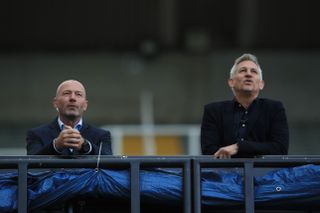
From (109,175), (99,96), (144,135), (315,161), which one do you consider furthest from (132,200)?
(99,96)

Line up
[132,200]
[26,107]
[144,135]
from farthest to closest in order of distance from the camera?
[26,107], [144,135], [132,200]

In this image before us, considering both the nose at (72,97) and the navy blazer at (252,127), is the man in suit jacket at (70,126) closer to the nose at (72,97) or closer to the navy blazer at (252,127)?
the nose at (72,97)

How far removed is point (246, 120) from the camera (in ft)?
20.7

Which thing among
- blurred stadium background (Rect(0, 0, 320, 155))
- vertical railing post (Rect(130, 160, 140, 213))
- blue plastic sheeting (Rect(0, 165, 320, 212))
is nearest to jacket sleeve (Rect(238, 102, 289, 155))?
blue plastic sheeting (Rect(0, 165, 320, 212))

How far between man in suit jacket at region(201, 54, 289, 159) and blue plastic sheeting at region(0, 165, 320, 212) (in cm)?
46

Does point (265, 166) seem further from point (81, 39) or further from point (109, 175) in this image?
point (81, 39)

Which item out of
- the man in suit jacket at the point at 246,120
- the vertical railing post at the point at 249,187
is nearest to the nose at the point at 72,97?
the man in suit jacket at the point at 246,120

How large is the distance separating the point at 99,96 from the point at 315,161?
17600mm

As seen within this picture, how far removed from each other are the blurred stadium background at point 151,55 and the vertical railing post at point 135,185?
16.9m

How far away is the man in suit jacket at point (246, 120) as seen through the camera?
6.25 metres

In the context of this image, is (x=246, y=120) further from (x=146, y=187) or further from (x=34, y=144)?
(x=34, y=144)

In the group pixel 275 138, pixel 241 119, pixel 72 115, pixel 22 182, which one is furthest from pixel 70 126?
pixel 275 138

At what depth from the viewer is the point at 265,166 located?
578 centimetres

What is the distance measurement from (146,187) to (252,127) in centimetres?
101
